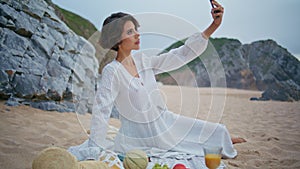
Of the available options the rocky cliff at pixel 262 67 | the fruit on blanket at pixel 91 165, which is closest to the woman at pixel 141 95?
the fruit on blanket at pixel 91 165

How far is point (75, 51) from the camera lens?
5.12 m

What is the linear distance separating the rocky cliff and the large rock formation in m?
5.35

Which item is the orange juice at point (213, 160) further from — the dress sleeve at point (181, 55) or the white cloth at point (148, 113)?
the dress sleeve at point (181, 55)

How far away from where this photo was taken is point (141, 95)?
2170 mm

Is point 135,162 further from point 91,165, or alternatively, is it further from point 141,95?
point 141,95

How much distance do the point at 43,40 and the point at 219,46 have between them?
1120cm

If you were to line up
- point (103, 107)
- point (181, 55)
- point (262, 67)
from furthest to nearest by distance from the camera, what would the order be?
point (262, 67) → point (181, 55) → point (103, 107)

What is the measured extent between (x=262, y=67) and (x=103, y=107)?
14314 millimetres

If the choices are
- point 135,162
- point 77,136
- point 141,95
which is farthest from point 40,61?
point 135,162

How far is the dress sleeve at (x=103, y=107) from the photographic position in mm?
1940

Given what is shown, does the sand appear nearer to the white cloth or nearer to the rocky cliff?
the white cloth

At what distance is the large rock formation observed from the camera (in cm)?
415

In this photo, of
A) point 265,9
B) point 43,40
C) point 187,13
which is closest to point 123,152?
point 187,13

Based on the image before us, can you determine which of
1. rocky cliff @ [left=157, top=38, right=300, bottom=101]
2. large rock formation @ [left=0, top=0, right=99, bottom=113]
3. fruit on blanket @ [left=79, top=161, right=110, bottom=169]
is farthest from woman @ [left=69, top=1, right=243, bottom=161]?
rocky cliff @ [left=157, top=38, right=300, bottom=101]
